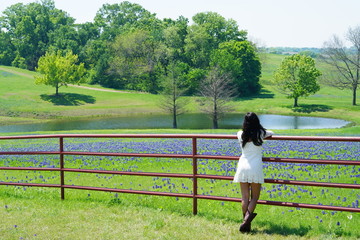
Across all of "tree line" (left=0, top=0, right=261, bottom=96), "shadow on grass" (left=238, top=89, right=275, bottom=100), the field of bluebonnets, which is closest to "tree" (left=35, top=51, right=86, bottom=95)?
"tree line" (left=0, top=0, right=261, bottom=96)

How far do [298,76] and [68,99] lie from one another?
4470 cm

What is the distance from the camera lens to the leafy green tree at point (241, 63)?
93312 mm

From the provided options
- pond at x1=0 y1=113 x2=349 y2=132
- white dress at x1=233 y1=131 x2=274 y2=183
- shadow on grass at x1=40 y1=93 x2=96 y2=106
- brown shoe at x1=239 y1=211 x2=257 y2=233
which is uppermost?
white dress at x1=233 y1=131 x2=274 y2=183

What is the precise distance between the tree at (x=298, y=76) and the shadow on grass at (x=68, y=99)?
3752 cm

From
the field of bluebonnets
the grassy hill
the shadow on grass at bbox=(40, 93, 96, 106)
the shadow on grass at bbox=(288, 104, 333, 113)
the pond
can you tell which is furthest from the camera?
the shadow on grass at bbox=(40, 93, 96, 106)

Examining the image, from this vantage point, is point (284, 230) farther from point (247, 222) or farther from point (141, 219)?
point (141, 219)

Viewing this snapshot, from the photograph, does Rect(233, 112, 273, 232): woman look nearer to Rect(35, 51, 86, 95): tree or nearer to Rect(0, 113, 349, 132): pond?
Rect(0, 113, 349, 132): pond

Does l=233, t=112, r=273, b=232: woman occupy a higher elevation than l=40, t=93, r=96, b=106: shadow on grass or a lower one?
higher

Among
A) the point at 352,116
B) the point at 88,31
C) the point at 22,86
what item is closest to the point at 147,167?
the point at 352,116

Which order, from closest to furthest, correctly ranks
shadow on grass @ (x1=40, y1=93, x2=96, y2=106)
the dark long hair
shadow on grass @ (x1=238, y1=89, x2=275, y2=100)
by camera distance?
the dark long hair < shadow on grass @ (x1=40, y1=93, x2=96, y2=106) < shadow on grass @ (x1=238, y1=89, x2=275, y2=100)

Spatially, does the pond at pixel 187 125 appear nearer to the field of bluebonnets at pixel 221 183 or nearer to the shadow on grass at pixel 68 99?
the shadow on grass at pixel 68 99

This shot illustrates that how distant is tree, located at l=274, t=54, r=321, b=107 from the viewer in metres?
76.0

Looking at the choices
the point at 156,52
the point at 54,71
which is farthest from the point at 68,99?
the point at 156,52

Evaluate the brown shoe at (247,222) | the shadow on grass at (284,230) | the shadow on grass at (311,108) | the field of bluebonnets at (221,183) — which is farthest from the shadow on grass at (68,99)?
the brown shoe at (247,222)
